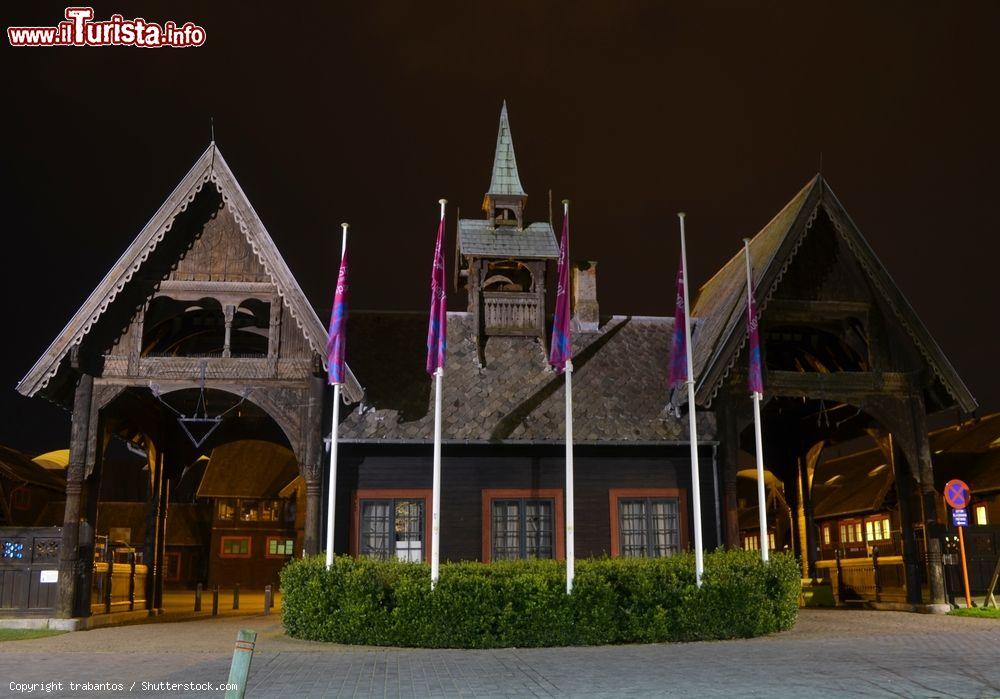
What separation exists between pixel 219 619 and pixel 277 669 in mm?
13642

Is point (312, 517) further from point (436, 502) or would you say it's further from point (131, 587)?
point (131, 587)

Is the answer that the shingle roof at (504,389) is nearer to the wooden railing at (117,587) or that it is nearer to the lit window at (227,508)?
the wooden railing at (117,587)

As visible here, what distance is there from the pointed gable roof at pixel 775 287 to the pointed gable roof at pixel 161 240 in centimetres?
945

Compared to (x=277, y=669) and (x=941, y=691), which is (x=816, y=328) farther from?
(x=277, y=669)

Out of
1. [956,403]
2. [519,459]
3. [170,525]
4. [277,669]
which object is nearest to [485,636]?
[277,669]

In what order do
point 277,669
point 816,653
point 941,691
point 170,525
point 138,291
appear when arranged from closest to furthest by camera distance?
1. point 941,691
2. point 277,669
3. point 816,653
4. point 138,291
5. point 170,525

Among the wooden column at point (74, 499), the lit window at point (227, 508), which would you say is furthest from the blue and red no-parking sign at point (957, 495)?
the lit window at point (227, 508)

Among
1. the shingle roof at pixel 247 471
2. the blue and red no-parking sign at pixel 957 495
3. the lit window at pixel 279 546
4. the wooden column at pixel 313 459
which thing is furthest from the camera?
the lit window at pixel 279 546

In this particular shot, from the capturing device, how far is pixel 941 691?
35.9 ft

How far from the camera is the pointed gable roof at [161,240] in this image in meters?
22.0

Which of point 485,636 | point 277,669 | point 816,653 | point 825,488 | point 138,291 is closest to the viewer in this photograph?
point 277,669

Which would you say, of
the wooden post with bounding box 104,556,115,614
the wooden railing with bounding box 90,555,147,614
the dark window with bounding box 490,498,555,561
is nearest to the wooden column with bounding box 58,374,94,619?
the wooden railing with bounding box 90,555,147,614

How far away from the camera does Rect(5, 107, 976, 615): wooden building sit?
905 inches

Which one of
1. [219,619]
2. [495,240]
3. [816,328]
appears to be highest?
[495,240]
